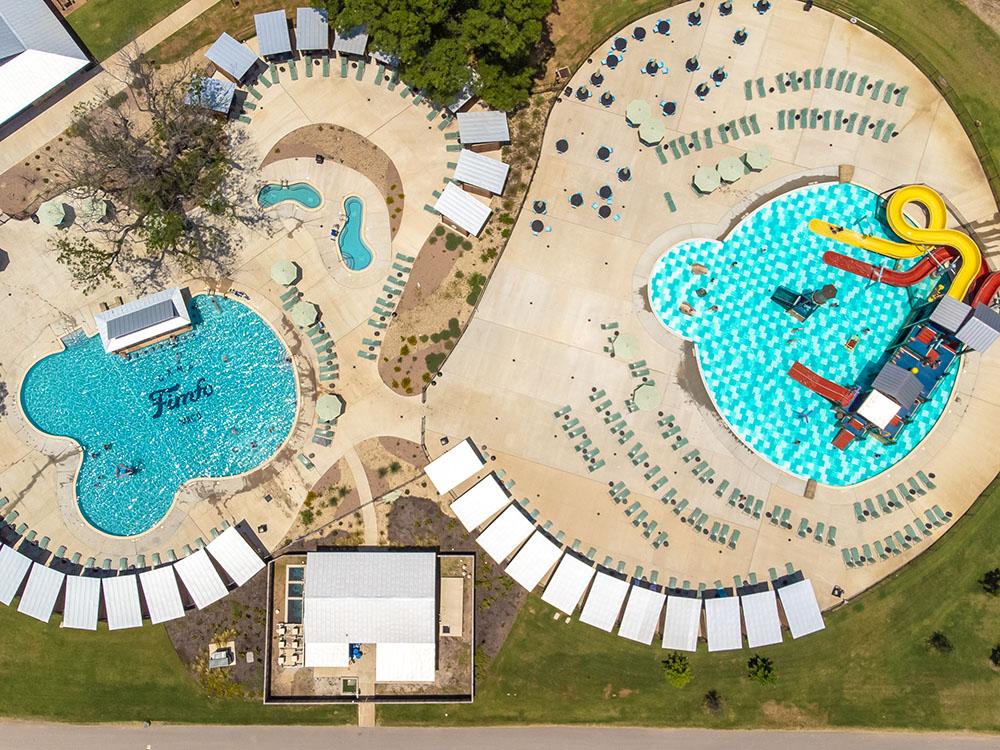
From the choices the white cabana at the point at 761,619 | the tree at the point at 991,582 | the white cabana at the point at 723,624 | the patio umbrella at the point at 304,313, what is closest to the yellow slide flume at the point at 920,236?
the tree at the point at 991,582

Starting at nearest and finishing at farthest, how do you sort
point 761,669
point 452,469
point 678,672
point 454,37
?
1. point 454,37
2. point 678,672
3. point 761,669
4. point 452,469

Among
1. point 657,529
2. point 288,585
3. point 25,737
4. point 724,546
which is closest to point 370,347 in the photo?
point 288,585

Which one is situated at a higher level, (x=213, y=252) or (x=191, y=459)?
(x=213, y=252)

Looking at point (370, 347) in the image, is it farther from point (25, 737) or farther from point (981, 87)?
point (981, 87)

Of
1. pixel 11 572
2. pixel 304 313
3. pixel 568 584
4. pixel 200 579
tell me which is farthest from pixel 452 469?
pixel 11 572

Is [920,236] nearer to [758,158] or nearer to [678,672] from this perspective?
[758,158]

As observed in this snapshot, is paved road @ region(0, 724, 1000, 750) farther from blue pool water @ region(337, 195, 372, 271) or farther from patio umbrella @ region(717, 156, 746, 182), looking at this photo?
patio umbrella @ region(717, 156, 746, 182)
